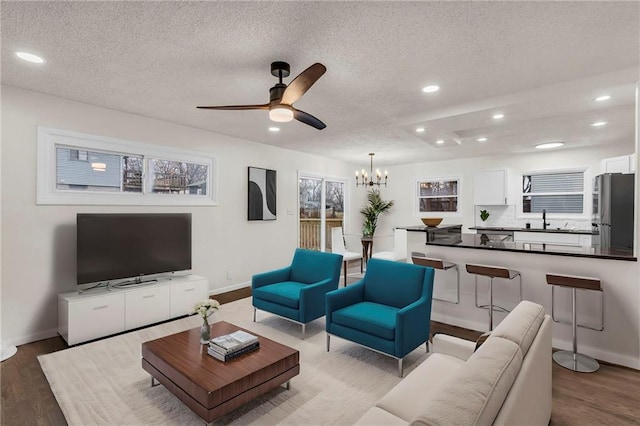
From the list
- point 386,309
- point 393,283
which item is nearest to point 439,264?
point 393,283

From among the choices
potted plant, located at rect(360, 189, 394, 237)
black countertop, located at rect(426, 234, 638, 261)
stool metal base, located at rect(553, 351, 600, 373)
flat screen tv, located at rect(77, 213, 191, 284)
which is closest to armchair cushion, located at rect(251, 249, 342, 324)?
flat screen tv, located at rect(77, 213, 191, 284)

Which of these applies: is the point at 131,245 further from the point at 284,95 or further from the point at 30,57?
the point at 284,95

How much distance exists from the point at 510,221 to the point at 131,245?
7.06 m

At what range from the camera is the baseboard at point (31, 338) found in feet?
10.7

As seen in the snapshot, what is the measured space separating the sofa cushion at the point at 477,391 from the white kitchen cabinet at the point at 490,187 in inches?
247

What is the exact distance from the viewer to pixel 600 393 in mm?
2426

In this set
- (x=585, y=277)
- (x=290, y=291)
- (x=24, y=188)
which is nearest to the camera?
(x=585, y=277)

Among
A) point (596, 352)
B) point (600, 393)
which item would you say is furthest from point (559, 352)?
point (600, 393)

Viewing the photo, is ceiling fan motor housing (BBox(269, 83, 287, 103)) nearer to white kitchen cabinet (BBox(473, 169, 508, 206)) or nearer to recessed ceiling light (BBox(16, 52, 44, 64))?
recessed ceiling light (BBox(16, 52, 44, 64))

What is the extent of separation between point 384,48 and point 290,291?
2639 millimetres

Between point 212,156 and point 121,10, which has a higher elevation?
point 121,10

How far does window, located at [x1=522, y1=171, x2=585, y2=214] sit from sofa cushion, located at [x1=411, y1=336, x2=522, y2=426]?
6461 mm

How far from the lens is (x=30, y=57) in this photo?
2613 mm

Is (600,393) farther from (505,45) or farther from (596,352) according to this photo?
(505,45)
